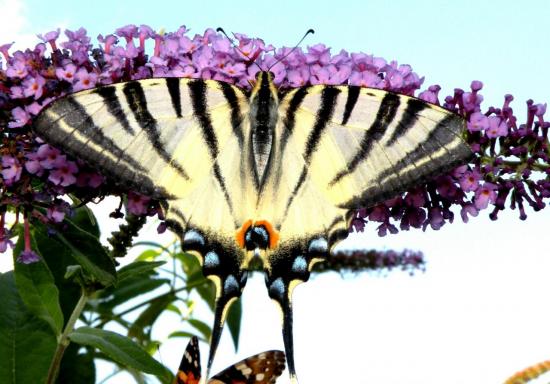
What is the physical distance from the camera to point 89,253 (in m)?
3.79

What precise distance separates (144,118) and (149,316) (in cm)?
228

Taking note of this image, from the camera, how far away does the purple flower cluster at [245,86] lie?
364 cm

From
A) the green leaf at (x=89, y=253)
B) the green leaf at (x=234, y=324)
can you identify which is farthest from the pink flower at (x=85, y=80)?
the green leaf at (x=234, y=324)

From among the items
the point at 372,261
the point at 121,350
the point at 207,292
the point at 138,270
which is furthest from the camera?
the point at 372,261

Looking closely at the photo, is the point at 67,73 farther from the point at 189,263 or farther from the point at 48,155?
the point at 189,263

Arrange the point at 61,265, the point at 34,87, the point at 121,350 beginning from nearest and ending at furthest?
the point at 34,87 → the point at 121,350 → the point at 61,265

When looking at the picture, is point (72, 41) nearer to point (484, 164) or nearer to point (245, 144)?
point (245, 144)

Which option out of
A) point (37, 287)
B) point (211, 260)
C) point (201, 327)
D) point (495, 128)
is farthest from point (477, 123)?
point (201, 327)

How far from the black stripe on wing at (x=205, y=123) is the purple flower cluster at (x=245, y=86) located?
0.18 meters

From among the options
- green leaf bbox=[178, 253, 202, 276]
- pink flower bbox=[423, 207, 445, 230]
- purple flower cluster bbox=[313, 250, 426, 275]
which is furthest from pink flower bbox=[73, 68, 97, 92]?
purple flower cluster bbox=[313, 250, 426, 275]

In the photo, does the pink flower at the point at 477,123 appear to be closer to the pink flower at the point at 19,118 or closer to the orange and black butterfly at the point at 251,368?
the orange and black butterfly at the point at 251,368

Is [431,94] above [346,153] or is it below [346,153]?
above

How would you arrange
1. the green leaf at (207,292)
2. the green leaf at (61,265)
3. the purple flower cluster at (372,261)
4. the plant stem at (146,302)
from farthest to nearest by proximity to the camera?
the purple flower cluster at (372,261) → the green leaf at (207,292) → the plant stem at (146,302) → the green leaf at (61,265)

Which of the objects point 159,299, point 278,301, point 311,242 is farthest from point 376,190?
point 159,299
